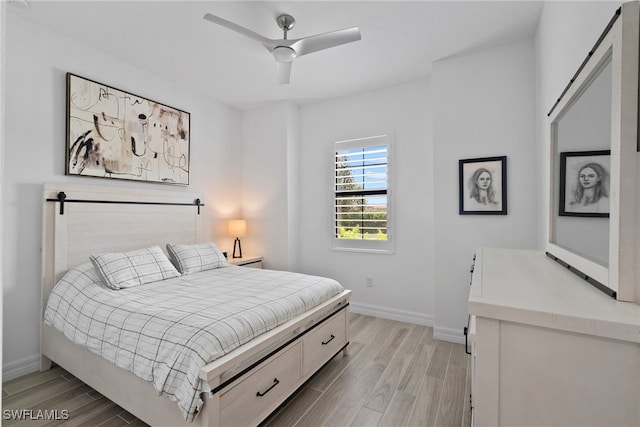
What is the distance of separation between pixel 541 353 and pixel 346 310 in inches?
78.2

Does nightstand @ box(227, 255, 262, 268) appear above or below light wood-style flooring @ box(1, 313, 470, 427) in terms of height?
above

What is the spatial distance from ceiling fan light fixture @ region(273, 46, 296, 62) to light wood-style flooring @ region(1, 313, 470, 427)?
240cm

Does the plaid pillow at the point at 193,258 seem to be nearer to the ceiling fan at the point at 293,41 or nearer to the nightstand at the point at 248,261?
the nightstand at the point at 248,261

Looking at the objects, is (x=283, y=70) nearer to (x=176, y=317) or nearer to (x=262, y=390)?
(x=176, y=317)

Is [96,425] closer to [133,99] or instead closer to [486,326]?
[486,326]

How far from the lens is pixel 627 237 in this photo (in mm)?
914

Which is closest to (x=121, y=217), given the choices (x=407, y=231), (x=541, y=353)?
(x=407, y=231)

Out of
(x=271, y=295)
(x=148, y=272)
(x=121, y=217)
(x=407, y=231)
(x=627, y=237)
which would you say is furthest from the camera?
(x=407, y=231)

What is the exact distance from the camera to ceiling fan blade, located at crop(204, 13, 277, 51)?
2.00m

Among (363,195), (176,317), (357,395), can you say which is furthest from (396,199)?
(176,317)

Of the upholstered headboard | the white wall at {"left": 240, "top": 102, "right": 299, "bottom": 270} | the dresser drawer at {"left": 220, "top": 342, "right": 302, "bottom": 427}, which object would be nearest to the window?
the white wall at {"left": 240, "top": 102, "right": 299, "bottom": 270}

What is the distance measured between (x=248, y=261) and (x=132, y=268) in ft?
4.98

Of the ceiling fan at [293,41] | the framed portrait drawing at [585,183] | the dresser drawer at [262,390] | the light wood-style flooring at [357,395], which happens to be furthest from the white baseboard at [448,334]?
the ceiling fan at [293,41]

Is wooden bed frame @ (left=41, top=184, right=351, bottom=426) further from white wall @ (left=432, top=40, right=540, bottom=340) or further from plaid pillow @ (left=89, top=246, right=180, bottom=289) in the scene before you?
white wall @ (left=432, top=40, right=540, bottom=340)
